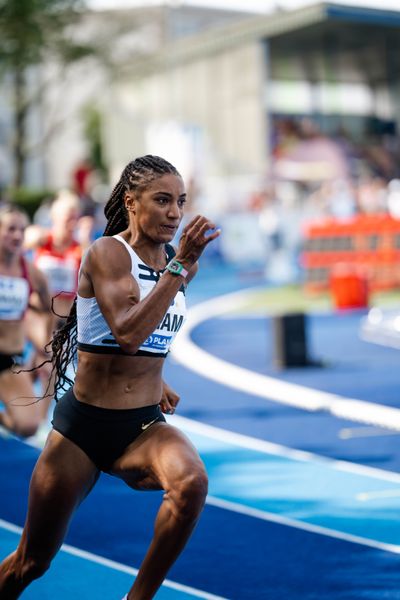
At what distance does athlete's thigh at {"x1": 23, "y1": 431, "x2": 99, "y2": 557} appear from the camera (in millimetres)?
4266

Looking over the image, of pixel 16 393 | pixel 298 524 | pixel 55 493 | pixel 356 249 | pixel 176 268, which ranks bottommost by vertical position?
pixel 356 249

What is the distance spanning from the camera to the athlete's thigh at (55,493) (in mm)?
4266

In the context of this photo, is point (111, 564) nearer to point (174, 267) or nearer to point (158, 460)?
point (158, 460)

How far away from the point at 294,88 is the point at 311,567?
144 ft

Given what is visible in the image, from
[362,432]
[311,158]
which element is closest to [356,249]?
[362,432]

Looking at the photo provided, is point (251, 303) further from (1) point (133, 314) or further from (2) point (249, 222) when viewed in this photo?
(1) point (133, 314)

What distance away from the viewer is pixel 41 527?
4.27m

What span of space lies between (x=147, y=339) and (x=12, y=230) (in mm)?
4171

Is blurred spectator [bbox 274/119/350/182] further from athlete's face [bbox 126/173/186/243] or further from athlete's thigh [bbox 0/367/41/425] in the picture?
athlete's face [bbox 126/173/186/243]

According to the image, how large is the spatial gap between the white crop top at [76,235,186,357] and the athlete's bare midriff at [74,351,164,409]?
1.4 inches

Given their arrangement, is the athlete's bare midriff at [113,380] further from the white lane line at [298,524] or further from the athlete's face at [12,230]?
the athlete's face at [12,230]

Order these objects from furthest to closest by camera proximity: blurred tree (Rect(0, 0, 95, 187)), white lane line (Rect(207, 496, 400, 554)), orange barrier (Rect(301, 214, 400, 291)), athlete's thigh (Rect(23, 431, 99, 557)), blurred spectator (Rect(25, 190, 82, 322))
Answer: blurred tree (Rect(0, 0, 95, 187)) < orange barrier (Rect(301, 214, 400, 291)) < blurred spectator (Rect(25, 190, 82, 322)) < white lane line (Rect(207, 496, 400, 554)) < athlete's thigh (Rect(23, 431, 99, 557))

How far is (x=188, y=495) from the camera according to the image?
4.11m

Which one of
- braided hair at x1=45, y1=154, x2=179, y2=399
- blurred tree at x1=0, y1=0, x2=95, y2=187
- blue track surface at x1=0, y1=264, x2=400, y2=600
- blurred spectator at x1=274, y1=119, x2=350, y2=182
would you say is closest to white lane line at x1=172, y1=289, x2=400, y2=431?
blue track surface at x1=0, y1=264, x2=400, y2=600
